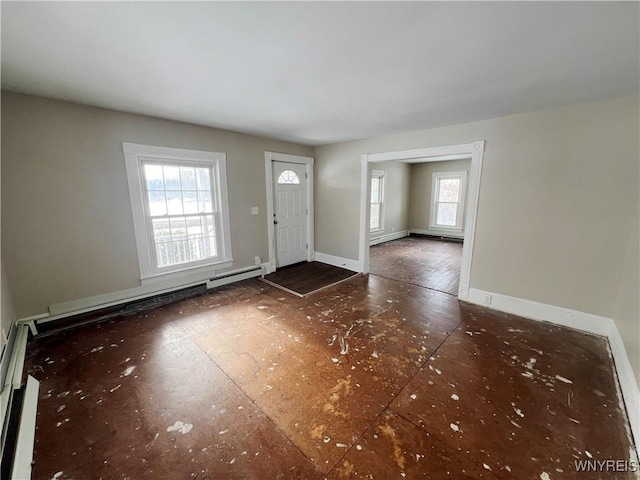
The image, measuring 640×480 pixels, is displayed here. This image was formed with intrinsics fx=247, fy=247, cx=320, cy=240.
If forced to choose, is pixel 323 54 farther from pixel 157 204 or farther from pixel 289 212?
pixel 289 212

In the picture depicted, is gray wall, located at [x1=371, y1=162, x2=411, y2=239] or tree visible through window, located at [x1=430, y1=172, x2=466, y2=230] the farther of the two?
tree visible through window, located at [x1=430, y1=172, x2=466, y2=230]

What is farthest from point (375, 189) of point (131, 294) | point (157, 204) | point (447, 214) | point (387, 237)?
point (131, 294)

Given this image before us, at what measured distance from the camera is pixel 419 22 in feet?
4.49

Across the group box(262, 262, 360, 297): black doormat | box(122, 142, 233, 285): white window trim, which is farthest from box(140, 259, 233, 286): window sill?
box(262, 262, 360, 297): black doormat

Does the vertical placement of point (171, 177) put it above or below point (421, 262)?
above

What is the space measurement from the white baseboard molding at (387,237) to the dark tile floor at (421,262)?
5.7 inches

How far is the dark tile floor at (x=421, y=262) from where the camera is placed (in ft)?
14.0

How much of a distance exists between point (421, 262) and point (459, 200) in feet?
10.7

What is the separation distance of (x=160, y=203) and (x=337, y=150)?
315 centimetres

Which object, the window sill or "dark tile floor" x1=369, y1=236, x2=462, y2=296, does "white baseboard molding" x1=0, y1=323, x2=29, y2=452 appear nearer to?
the window sill

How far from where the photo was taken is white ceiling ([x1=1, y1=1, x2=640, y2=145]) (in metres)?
1.30

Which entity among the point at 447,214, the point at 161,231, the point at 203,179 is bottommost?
the point at 447,214

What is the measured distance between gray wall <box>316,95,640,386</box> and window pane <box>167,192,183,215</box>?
3.73 metres

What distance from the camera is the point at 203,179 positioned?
12.3 feet
